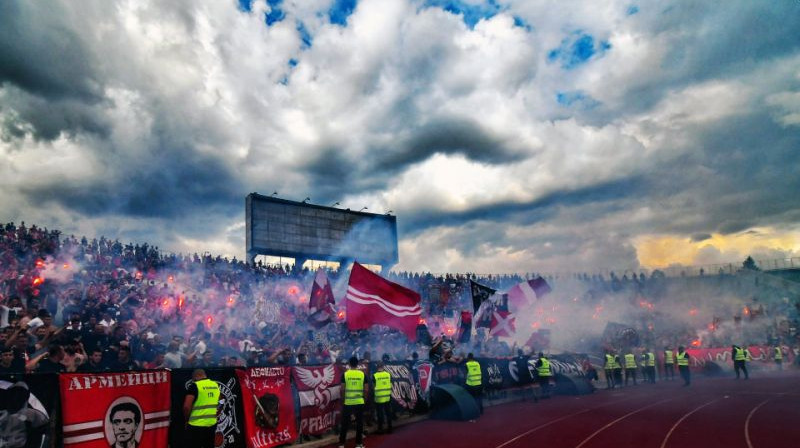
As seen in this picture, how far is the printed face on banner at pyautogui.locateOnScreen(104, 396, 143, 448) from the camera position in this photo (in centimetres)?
715

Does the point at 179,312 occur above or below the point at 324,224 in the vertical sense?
below

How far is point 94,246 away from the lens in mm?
22875

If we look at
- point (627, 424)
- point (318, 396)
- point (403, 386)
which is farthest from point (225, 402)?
point (627, 424)

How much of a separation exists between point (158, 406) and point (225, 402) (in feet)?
5.21

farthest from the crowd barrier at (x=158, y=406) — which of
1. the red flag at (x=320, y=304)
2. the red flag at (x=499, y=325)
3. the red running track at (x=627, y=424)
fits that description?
the red flag at (x=499, y=325)

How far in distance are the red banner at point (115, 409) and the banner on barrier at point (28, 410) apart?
15cm

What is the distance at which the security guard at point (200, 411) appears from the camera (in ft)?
25.6

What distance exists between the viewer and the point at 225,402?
9359 millimetres

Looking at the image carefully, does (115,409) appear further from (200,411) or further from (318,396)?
(318,396)

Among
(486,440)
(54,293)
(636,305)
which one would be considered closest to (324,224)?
(54,293)

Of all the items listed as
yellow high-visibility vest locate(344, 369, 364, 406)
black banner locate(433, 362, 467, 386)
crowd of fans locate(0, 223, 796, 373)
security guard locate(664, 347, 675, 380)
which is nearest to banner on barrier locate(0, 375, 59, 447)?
crowd of fans locate(0, 223, 796, 373)

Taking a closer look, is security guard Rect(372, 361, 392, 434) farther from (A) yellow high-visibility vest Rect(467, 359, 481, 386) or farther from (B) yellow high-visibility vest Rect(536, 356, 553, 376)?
(B) yellow high-visibility vest Rect(536, 356, 553, 376)

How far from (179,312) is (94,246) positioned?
669 cm

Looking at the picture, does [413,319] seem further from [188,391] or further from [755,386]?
[755,386]
